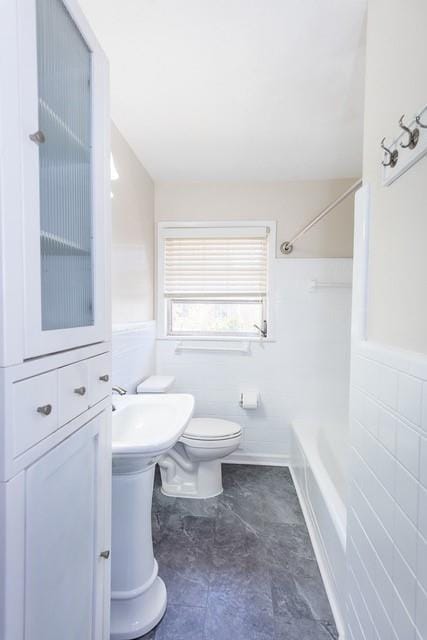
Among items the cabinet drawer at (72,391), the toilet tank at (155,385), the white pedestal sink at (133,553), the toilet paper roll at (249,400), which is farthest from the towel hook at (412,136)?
the toilet paper roll at (249,400)

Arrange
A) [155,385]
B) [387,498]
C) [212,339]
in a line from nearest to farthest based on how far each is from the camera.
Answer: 1. [387,498]
2. [155,385]
3. [212,339]

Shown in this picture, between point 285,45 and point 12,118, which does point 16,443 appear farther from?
point 285,45

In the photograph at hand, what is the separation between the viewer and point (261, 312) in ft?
8.92

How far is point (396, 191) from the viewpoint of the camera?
0.91m

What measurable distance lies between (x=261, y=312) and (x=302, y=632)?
6.41ft

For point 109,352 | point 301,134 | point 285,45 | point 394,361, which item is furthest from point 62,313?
point 301,134

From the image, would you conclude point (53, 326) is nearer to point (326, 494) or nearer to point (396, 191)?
point (396, 191)

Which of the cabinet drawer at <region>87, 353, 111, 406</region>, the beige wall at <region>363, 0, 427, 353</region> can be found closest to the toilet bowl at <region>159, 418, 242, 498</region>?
the cabinet drawer at <region>87, 353, 111, 406</region>

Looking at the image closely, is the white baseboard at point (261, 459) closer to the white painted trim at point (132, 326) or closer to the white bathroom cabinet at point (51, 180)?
the white painted trim at point (132, 326)

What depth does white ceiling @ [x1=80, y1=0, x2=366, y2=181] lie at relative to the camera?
1.19 meters

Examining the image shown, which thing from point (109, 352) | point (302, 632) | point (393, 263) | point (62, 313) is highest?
point (393, 263)

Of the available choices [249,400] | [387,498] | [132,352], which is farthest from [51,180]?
[249,400]

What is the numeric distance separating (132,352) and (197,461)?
86 centimetres

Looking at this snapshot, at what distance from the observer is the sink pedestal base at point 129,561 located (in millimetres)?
1269
